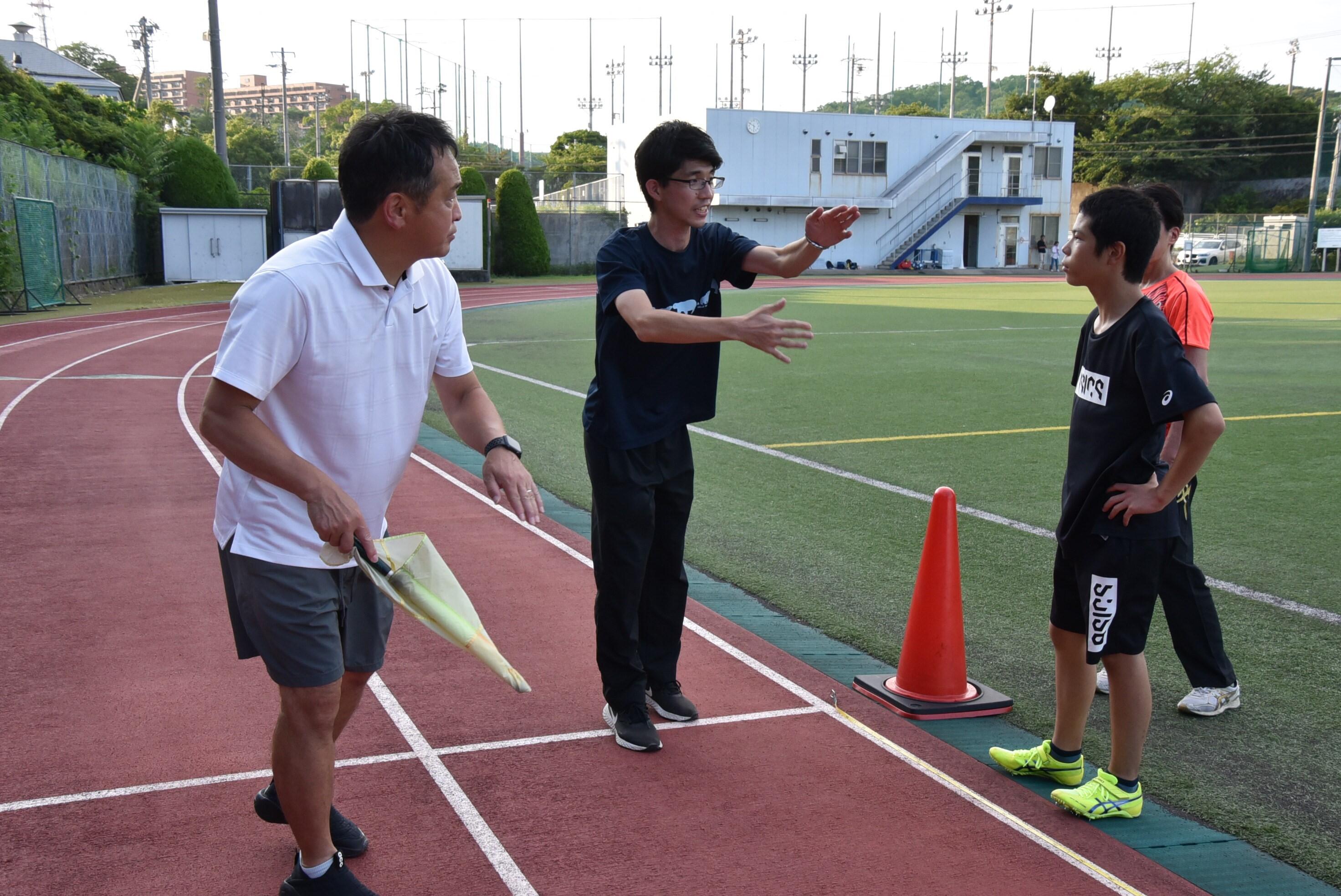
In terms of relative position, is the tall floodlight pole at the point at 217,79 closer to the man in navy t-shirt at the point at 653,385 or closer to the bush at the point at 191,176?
the bush at the point at 191,176

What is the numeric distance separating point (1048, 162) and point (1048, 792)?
59501mm

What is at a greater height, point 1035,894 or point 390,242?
point 390,242

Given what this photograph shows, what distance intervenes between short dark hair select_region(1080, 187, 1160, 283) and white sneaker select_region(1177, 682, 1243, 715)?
1.83 m

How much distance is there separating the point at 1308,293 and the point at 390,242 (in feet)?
125

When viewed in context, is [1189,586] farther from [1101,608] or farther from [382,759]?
[382,759]

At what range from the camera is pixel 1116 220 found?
344 cm

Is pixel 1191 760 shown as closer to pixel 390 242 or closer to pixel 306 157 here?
pixel 390 242

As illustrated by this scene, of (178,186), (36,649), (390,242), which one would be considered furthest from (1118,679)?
(178,186)

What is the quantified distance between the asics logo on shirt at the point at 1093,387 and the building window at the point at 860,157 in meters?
52.7

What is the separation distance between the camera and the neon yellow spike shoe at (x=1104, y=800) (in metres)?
3.53

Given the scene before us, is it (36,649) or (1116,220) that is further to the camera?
(36,649)

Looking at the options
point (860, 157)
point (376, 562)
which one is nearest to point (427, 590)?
point (376, 562)

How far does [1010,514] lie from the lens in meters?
7.53

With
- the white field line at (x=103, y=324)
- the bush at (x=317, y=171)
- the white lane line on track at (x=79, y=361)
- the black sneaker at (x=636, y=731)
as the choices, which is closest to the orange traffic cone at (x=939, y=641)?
the black sneaker at (x=636, y=731)
